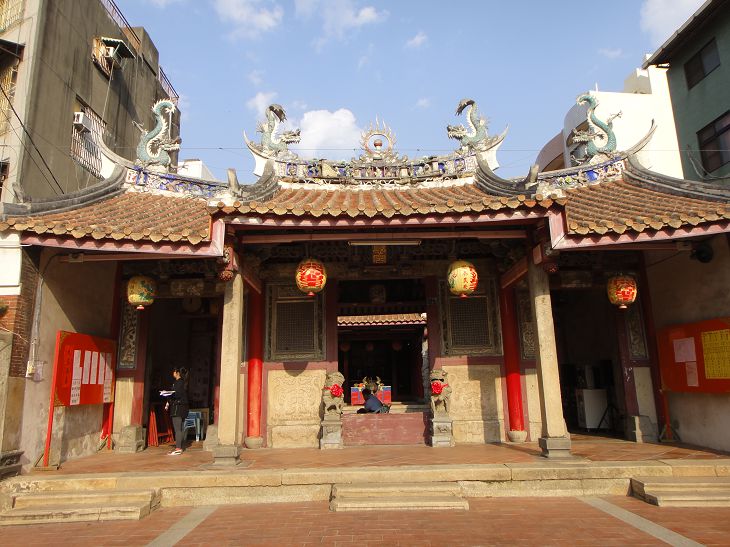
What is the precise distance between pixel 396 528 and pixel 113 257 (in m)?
5.63

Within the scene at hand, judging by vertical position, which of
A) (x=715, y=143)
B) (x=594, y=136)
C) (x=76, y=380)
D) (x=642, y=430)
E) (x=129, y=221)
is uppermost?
(x=715, y=143)

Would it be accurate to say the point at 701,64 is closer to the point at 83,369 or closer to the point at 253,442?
the point at 253,442

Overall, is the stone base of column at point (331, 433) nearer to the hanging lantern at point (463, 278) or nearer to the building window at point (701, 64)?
the hanging lantern at point (463, 278)

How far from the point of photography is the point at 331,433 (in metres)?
8.88

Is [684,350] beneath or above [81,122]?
beneath

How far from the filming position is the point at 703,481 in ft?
19.6

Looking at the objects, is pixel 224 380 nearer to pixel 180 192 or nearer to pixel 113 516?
pixel 113 516

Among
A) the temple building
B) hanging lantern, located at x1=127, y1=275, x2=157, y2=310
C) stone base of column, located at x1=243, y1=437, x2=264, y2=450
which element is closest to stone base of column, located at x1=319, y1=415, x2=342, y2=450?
the temple building

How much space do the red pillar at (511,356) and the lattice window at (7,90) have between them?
40.3ft

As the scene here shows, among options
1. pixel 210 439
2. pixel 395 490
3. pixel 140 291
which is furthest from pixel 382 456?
pixel 140 291

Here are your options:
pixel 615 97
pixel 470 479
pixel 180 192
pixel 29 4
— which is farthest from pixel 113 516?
pixel 615 97


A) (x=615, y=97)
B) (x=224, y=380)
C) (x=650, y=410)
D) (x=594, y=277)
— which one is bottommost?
(x=650, y=410)

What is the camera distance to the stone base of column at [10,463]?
20.8ft

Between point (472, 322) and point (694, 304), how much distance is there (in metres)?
3.80
